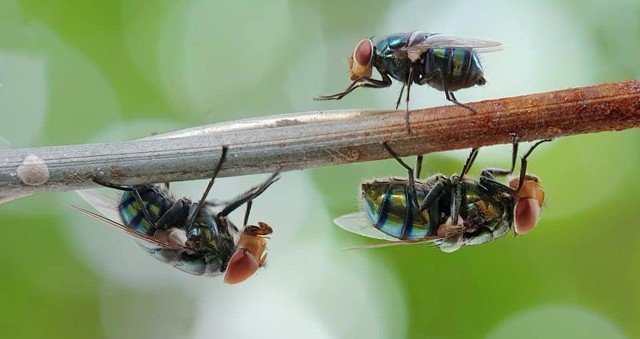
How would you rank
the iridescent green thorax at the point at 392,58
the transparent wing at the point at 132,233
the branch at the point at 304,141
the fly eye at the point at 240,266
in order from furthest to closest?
the iridescent green thorax at the point at 392,58 → the fly eye at the point at 240,266 → the transparent wing at the point at 132,233 → the branch at the point at 304,141

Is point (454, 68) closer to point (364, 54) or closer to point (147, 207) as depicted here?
point (364, 54)

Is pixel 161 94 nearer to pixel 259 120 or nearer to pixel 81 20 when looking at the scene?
pixel 81 20

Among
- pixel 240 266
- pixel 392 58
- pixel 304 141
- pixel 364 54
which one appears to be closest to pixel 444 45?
pixel 392 58

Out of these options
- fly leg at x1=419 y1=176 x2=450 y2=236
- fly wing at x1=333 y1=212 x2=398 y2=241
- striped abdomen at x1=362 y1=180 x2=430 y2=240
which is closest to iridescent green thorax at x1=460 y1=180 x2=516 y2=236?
fly leg at x1=419 y1=176 x2=450 y2=236

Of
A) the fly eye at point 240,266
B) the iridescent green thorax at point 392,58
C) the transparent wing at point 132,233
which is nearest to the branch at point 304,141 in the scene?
the transparent wing at point 132,233

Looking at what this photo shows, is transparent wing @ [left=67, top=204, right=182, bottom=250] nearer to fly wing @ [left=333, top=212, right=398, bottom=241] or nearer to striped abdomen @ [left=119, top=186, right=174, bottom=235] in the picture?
striped abdomen @ [left=119, top=186, right=174, bottom=235]

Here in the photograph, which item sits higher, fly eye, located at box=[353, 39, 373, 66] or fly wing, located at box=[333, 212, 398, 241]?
fly eye, located at box=[353, 39, 373, 66]

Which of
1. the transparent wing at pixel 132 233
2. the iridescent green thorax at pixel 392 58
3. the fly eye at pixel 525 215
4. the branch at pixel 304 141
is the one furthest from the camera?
the iridescent green thorax at pixel 392 58

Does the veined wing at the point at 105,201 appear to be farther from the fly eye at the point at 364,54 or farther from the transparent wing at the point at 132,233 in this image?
the fly eye at the point at 364,54
